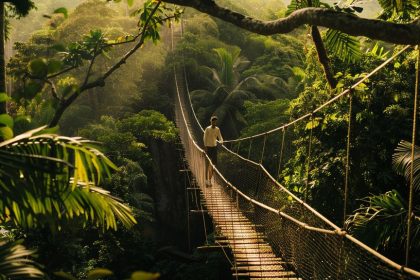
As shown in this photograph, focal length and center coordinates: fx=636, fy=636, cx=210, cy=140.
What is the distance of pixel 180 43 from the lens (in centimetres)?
1523

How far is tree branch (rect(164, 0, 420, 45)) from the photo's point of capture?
1.89 meters

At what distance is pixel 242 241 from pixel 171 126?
23.9 feet

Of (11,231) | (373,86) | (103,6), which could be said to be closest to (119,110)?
(103,6)

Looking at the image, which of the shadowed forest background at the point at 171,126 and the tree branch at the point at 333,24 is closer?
the tree branch at the point at 333,24

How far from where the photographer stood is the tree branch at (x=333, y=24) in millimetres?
1887

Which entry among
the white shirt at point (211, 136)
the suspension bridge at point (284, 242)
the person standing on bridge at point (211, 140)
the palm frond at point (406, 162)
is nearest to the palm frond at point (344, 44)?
the suspension bridge at point (284, 242)

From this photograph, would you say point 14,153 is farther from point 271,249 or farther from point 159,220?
point 159,220

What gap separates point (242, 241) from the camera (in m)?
4.77

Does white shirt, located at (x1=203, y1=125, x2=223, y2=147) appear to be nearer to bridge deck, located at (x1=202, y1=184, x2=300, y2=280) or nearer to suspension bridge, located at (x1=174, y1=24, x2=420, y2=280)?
suspension bridge, located at (x1=174, y1=24, x2=420, y2=280)

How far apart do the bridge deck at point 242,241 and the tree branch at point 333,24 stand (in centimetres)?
179

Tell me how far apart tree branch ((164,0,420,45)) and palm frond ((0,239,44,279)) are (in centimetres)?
119

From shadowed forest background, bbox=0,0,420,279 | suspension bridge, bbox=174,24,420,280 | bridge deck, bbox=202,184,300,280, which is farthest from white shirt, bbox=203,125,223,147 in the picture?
shadowed forest background, bbox=0,0,420,279

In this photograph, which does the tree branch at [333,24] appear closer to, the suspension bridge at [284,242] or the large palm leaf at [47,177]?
the suspension bridge at [284,242]

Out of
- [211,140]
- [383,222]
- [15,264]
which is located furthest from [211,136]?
[15,264]
